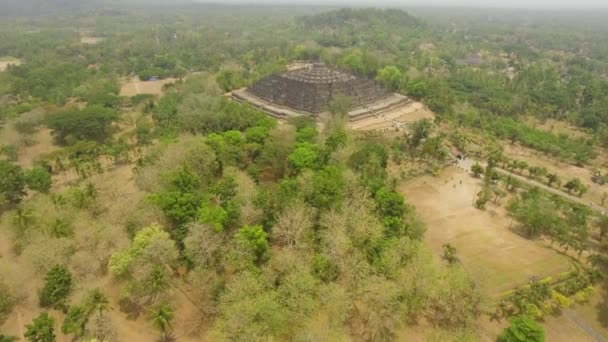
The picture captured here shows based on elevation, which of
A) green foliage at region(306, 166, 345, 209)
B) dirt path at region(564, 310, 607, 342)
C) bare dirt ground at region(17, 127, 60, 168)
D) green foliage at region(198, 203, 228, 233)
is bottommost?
dirt path at region(564, 310, 607, 342)

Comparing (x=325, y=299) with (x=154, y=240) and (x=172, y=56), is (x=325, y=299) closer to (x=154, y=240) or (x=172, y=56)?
(x=154, y=240)

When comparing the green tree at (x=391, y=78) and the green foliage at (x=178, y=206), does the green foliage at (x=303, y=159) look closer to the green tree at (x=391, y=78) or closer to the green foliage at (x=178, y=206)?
the green foliage at (x=178, y=206)

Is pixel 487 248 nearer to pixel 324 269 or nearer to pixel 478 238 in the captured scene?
pixel 478 238

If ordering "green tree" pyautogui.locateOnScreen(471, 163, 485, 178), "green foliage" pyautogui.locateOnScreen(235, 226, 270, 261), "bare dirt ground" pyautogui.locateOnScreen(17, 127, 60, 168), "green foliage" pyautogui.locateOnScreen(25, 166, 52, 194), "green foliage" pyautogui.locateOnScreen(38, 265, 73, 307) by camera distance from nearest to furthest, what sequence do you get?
"green foliage" pyautogui.locateOnScreen(38, 265, 73, 307) < "green foliage" pyautogui.locateOnScreen(235, 226, 270, 261) < "green foliage" pyautogui.locateOnScreen(25, 166, 52, 194) < "green tree" pyautogui.locateOnScreen(471, 163, 485, 178) < "bare dirt ground" pyautogui.locateOnScreen(17, 127, 60, 168)

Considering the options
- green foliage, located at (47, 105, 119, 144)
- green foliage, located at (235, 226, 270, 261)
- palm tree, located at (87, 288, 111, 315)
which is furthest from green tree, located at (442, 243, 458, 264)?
green foliage, located at (47, 105, 119, 144)

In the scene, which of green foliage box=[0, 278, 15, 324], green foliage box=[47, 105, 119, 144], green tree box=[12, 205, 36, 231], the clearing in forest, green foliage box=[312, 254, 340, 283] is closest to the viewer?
green foliage box=[0, 278, 15, 324]

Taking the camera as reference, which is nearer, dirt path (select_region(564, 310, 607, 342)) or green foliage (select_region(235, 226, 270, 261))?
dirt path (select_region(564, 310, 607, 342))

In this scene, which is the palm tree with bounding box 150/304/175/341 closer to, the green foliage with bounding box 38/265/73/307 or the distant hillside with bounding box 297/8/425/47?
the green foliage with bounding box 38/265/73/307

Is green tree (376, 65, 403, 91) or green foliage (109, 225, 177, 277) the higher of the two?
green tree (376, 65, 403, 91)
